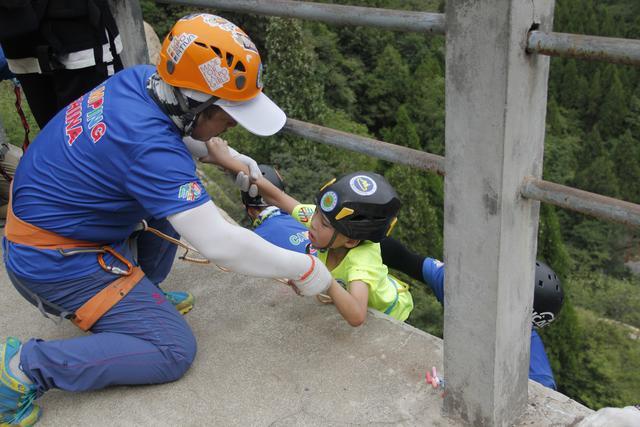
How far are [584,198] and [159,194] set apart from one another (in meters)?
1.24

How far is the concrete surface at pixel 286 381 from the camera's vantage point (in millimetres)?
2309

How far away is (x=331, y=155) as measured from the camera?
64.1ft

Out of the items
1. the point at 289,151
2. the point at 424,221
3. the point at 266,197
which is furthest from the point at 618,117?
the point at 266,197

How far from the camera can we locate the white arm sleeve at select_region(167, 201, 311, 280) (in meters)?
2.20

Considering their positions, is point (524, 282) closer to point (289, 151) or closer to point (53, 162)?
point (53, 162)

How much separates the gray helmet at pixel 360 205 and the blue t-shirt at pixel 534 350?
16.2 inches

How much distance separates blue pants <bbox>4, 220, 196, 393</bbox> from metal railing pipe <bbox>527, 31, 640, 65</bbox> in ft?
5.21

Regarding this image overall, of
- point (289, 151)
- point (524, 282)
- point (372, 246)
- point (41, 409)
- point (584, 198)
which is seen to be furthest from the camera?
point (289, 151)

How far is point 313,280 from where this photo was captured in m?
2.41

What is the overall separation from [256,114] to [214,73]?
218 millimetres

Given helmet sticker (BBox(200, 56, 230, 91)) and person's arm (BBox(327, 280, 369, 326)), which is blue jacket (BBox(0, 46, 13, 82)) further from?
person's arm (BBox(327, 280, 369, 326))

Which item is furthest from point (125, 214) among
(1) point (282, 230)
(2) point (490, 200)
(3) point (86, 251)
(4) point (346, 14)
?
(2) point (490, 200)

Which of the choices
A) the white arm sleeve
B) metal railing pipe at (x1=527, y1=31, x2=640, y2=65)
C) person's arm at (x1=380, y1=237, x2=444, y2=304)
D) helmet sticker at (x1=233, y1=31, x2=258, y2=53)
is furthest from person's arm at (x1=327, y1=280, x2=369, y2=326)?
metal railing pipe at (x1=527, y1=31, x2=640, y2=65)

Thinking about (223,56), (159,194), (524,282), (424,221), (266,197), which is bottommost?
(424,221)
